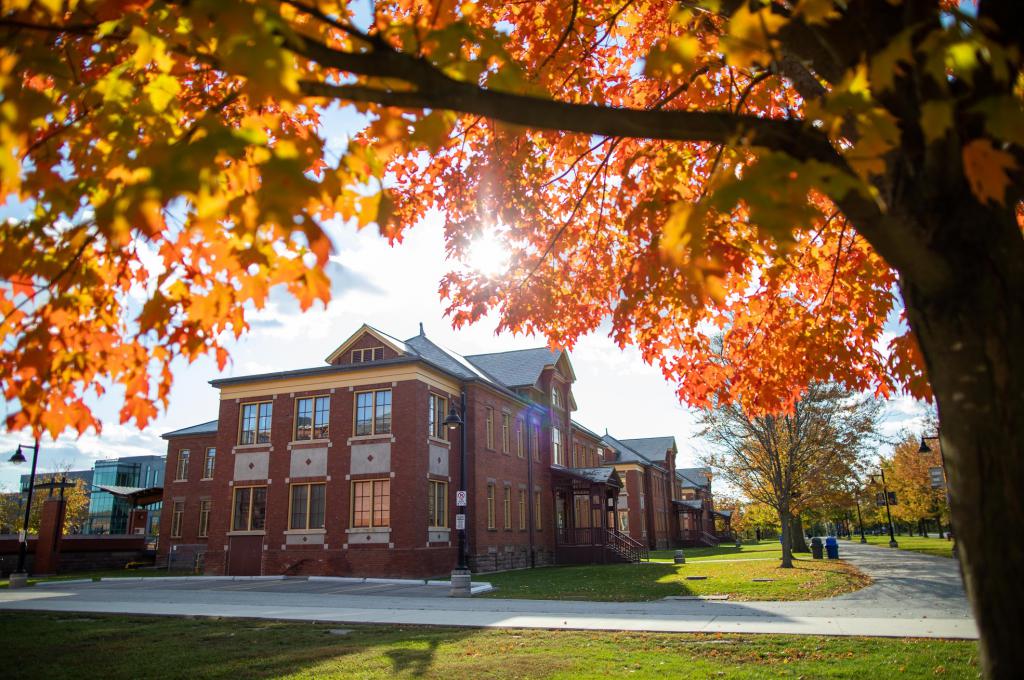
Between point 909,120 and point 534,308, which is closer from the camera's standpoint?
point 909,120

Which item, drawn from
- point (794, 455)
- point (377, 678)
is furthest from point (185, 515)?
point (377, 678)

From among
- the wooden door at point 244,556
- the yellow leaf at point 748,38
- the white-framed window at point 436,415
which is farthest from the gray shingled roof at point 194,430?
the yellow leaf at point 748,38

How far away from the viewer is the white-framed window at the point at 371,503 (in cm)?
2559

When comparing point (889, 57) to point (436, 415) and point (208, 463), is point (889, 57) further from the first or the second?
point (208, 463)

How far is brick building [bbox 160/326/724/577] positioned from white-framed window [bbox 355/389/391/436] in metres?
0.05

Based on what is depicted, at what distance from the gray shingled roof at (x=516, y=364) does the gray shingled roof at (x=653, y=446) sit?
2978cm

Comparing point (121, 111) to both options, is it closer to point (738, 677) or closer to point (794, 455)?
point (738, 677)

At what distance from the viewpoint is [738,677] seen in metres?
7.29

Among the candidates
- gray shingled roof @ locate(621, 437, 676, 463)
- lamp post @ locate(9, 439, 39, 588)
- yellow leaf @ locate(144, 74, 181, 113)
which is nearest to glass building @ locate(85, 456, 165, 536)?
gray shingled roof @ locate(621, 437, 676, 463)

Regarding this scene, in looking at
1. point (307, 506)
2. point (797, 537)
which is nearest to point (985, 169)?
point (307, 506)

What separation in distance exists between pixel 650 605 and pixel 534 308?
27.1 feet

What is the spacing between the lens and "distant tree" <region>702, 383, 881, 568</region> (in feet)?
90.7

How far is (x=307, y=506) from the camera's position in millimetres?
26875

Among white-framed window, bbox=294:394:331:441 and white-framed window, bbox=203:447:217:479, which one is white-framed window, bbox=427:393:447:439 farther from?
white-framed window, bbox=203:447:217:479
